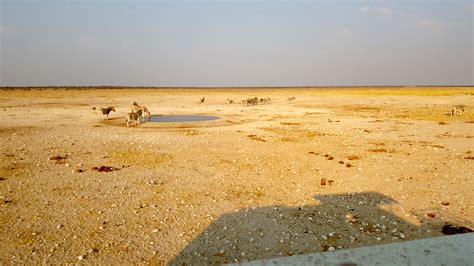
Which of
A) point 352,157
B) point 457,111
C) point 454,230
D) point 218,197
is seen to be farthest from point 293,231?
point 457,111

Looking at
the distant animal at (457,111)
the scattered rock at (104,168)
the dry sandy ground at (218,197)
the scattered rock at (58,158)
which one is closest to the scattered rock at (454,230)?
the dry sandy ground at (218,197)

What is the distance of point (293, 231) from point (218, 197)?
2.98m

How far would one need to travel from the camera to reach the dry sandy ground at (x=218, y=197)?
25.3ft

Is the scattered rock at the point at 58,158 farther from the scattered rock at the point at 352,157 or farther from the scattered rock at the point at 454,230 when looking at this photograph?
the scattered rock at the point at 454,230

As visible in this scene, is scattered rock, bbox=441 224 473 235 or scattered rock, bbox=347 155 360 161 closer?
scattered rock, bbox=441 224 473 235

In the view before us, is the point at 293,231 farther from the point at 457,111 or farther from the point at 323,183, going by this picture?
the point at 457,111

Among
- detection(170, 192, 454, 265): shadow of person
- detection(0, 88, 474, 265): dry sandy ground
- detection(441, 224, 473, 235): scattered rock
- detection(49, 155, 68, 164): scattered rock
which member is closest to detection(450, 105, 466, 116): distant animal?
detection(0, 88, 474, 265): dry sandy ground

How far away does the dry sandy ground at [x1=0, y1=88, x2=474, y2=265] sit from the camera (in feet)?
25.3

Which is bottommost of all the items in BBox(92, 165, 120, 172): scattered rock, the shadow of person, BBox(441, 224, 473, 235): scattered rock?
the shadow of person

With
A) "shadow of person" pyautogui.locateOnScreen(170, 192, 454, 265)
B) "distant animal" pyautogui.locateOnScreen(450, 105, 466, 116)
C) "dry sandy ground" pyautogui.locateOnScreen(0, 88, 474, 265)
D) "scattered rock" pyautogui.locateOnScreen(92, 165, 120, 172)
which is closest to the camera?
"shadow of person" pyautogui.locateOnScreen(170, 192, 454, 265)

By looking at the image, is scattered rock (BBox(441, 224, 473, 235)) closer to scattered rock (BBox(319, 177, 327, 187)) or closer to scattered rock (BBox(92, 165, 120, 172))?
scattered rock (BBox(319, 177, 327, 187))

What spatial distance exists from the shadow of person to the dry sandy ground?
0.03m

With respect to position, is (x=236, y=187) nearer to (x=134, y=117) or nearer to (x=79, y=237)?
(x=79, y=237)

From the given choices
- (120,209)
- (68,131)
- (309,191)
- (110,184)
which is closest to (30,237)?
(120,209)
